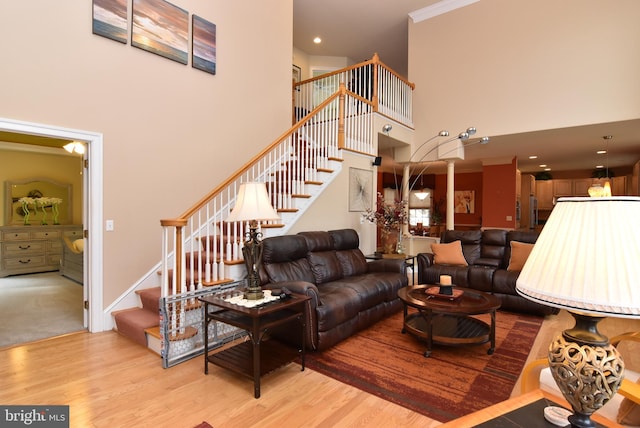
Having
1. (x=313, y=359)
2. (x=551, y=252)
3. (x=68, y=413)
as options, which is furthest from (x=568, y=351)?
(x=68, y=413)

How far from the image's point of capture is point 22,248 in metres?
6.69

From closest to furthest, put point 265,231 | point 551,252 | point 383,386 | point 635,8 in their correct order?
point 551,252, point 383,386, point 265,231, point 635,8

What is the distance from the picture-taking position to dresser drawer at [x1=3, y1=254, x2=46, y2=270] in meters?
6.50

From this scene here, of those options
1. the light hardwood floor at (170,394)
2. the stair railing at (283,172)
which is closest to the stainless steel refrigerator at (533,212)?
the stair railing at (283,172)

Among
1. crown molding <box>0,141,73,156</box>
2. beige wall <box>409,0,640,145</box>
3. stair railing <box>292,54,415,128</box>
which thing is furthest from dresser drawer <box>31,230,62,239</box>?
beige wall <box>409,0,640,145</box>

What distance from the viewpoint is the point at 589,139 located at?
245 inches

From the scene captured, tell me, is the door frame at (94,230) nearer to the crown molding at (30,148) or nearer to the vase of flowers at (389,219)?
the vase of flowers at (389,219)

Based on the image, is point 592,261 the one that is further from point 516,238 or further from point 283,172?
point 516,238

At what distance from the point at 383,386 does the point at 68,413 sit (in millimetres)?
2163

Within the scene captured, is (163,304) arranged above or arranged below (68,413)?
above

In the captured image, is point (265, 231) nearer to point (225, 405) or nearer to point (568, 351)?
point (225, 405)

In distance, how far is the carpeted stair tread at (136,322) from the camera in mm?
3291

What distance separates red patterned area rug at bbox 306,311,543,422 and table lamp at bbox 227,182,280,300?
86 cm

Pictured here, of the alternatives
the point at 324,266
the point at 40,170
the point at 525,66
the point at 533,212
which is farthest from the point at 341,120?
the point at 533,212
